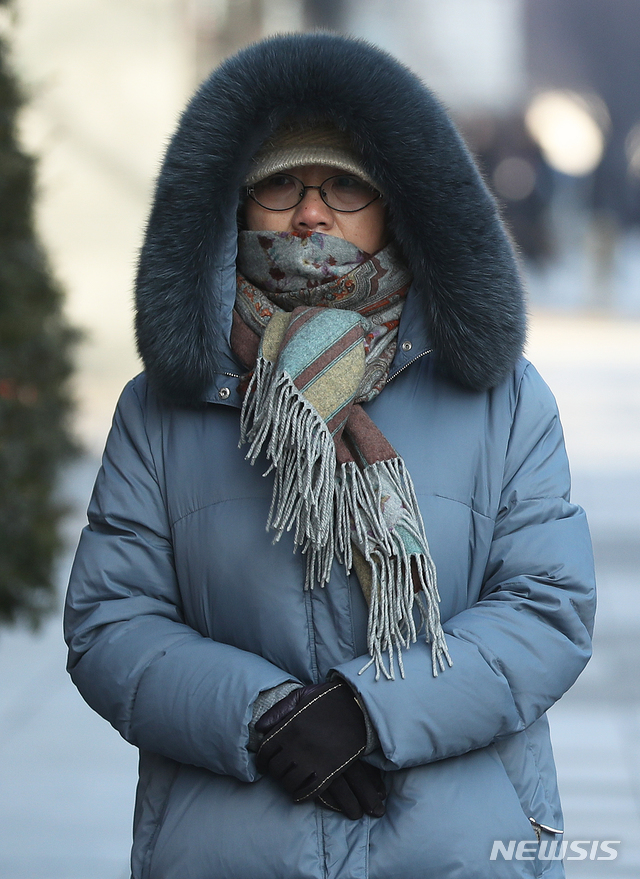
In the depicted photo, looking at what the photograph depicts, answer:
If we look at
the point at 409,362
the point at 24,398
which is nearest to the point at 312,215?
the point at 409,362

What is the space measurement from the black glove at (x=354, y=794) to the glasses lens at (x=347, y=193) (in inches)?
37.5

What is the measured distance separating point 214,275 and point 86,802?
238cm

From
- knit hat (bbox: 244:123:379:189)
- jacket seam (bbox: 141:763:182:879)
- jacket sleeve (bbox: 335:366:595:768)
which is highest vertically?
knit hat (bbox: 244:123:379:189)

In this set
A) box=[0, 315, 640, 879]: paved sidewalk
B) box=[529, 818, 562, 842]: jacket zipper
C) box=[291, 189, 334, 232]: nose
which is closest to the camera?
box=[529, 818, 562, 842]: jacket zipper

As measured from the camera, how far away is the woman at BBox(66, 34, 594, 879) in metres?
1.76

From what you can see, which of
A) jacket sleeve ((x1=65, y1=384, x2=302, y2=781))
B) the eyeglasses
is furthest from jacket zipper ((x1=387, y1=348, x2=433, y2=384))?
jacket sleeve ((x1=65, y1=384, x2=302, y2=781))

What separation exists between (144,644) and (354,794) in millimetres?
415

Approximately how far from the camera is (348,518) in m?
1.83

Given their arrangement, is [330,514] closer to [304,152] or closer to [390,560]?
[390,560]

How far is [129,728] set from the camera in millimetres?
1850

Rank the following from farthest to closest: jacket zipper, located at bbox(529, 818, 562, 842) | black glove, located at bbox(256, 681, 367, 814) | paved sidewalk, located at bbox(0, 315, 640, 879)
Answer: paved sidewalk, located at bbox(0, 315, 640, 879), jacket zipper, located at bbox(529, 818, 562, 842), black glove, located at bbox(256, 681, 367, 814)

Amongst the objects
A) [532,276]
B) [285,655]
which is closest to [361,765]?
[285,655]

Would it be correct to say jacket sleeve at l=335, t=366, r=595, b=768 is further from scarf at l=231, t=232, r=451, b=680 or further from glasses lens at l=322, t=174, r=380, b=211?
glasses lens at l=322, t=174, r=380, b=211

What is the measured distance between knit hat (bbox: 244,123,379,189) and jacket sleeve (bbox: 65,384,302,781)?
48cm
